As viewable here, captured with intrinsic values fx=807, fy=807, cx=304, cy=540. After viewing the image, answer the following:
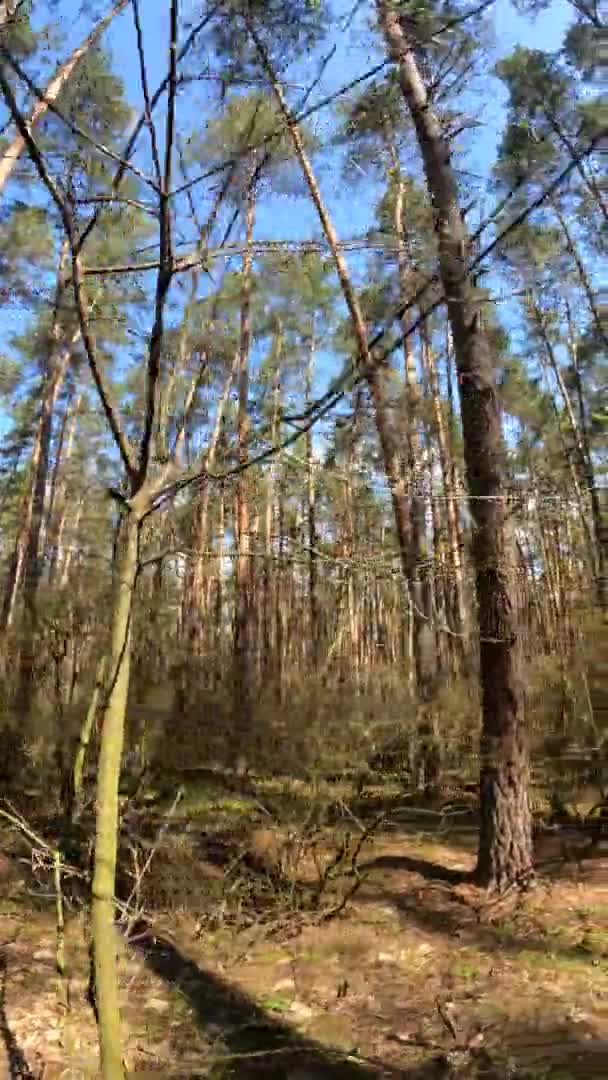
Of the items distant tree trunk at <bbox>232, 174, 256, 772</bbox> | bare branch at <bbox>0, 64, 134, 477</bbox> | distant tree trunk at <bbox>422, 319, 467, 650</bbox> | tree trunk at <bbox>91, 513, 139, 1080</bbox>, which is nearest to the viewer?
tree trunk at <bbox>91, 513, 139, 1080</bbox>

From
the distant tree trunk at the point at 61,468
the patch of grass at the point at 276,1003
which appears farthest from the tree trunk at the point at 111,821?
the distant tree trunk at the point at 61,468

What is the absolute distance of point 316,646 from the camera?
775 centimetres

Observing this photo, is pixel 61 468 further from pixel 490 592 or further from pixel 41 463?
pixel 490 592

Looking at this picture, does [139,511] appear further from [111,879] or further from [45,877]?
[45,877]

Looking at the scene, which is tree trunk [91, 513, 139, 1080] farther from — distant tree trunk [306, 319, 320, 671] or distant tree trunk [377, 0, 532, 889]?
distant tree trunk [377, 0, 532, 889]

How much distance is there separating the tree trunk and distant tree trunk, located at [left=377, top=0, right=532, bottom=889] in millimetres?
3453

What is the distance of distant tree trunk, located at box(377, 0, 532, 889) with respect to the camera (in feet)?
16.1

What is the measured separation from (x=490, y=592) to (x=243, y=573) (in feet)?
19.2

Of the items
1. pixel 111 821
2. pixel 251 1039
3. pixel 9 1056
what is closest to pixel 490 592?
pixel 251 1039

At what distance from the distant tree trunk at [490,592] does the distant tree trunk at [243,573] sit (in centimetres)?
149

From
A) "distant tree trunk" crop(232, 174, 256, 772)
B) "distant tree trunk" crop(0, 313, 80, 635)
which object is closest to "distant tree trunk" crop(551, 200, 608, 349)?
"distant tree trunk" crop(232, 174, 256, 772)

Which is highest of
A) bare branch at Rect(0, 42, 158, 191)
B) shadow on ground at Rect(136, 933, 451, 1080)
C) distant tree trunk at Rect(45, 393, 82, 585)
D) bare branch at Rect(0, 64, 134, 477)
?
distant tree trunk at Rect(45, 393, 82, 585)

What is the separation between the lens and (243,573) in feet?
34.9

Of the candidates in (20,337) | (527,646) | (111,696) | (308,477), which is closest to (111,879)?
(111,696)
